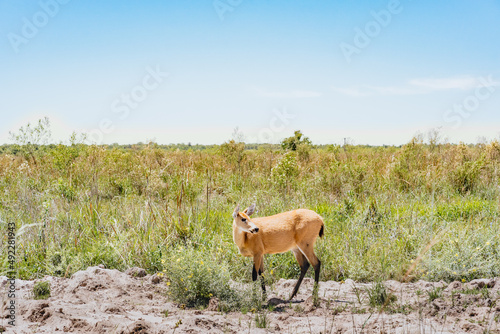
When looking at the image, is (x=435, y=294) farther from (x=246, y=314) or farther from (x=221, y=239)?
(x=221, y=239)

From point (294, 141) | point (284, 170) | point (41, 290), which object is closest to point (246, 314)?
point (41, 290)

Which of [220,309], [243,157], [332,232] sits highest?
[243,157]

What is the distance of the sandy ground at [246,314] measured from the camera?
12.4ft

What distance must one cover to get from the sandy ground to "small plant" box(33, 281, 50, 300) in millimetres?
73

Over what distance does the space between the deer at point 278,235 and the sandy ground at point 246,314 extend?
1.46ft

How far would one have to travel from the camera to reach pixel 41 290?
16.0 ft

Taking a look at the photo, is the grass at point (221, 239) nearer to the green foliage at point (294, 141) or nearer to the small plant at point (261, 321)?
the small plant at point (261, 321)

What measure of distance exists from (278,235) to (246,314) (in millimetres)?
913

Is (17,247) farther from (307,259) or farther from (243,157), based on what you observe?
(243,157)

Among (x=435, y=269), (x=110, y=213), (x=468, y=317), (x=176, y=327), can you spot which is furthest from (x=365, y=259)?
(x=110, y=213)

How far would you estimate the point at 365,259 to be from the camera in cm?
573

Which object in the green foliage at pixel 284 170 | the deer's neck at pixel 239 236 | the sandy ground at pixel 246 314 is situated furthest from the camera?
the green foliage at pixel 284 170

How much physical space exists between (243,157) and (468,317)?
10729 mm

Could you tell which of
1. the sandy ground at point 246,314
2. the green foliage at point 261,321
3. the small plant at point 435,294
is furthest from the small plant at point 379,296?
the green foliage at point 261,321
